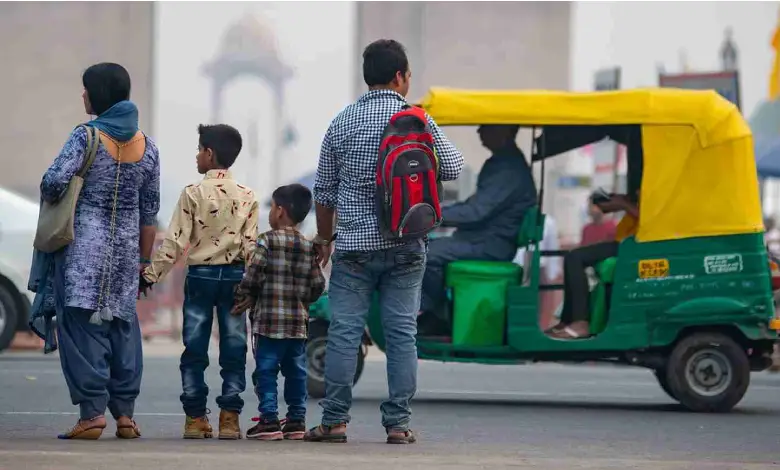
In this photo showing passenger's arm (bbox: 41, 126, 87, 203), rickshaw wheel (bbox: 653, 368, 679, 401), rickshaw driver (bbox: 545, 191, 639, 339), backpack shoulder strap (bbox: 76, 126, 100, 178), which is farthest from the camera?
rickshaw driver (bbox: 545, 191, 639, 339)

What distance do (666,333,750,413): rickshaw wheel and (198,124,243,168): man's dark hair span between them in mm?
3857

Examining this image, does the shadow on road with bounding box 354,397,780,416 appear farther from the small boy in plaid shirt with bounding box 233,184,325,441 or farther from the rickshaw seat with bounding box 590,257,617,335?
the small boy in plaid shirt with bounding box 233,184,325,441

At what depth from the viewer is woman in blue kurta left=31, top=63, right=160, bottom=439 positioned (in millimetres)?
7770

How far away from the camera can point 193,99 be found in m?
69.6

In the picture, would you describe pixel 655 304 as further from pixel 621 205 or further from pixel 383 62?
pixel 383 62

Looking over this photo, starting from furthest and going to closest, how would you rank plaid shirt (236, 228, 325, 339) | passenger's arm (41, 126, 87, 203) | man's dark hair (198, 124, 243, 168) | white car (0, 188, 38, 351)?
white car (0, 188, 38, 351) < man's dark hair (198, 124, 243, 168) < plaid shirt (236, 228, 325, 339) < passenger's arm (41, 126, 87, 203)

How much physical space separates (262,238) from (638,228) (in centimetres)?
366

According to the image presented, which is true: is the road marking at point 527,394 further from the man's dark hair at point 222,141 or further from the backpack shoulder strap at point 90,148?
the backpack shoulder strap at point 90,148

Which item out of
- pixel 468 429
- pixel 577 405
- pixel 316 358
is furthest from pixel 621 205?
pixel 468 429

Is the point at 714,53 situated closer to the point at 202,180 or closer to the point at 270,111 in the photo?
the point at 202,180

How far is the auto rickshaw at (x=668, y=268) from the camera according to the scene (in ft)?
36.4

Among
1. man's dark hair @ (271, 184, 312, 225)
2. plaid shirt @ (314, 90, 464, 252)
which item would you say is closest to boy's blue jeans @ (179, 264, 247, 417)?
man's dark hair @ (271, 184, 312, 225)

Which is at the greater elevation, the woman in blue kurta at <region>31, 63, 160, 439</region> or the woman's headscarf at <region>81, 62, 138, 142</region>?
the woman's headscarf at <region>81, 62, 138, 142</region>

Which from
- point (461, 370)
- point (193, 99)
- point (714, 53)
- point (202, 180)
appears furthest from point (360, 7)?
point (202, 180)
